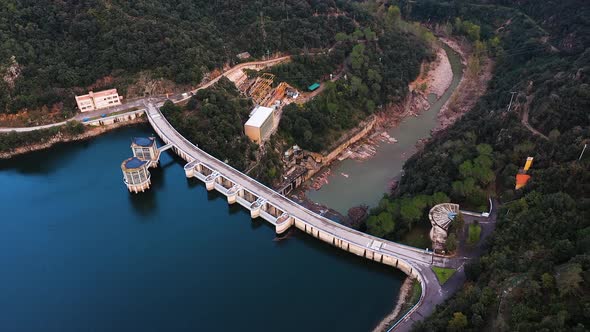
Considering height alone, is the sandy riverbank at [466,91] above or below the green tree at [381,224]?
above

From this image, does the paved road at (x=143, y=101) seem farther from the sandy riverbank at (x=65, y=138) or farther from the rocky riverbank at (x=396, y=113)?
the rocky riverbank at (x=396, y=113)

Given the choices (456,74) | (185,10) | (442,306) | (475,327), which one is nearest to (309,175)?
(442,306)

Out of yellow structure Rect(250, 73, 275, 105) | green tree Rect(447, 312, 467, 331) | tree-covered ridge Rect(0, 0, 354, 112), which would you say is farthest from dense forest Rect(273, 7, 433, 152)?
green tree Rect(447, 312, 467, 331)

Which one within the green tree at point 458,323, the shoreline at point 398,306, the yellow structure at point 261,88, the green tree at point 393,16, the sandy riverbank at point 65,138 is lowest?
the shoreline at point 398,306

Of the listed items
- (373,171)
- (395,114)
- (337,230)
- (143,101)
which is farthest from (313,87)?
(337,230)

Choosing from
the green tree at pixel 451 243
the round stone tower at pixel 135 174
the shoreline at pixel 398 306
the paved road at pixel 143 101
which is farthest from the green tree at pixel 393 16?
the shoreline at pixel 398 306

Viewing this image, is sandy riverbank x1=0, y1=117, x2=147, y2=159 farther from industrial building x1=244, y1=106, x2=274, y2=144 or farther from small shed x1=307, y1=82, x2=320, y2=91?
small shed x1=307, y1=82, x2=320, y2=91
